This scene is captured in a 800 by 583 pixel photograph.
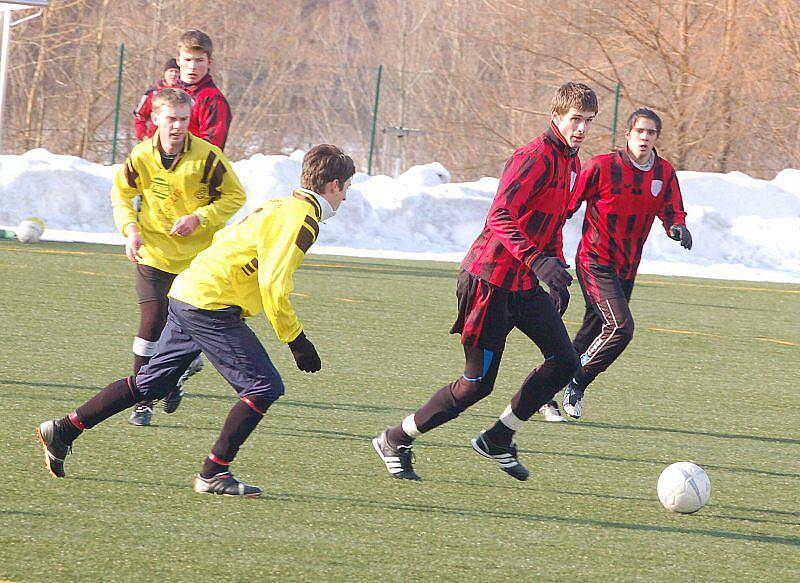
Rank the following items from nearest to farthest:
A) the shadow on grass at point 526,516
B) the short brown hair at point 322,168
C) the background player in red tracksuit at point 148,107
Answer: the short brown hair at point 322,168 < the shadow on grass at point 526,516 < the background player in red tracksuit at point 148,107

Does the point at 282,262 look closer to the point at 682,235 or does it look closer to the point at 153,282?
the point at 153,282

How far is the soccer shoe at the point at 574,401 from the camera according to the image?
7.13m

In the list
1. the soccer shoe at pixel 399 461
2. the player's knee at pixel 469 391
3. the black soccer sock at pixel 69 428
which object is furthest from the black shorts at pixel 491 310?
the black soccer sock at pixel 69 428

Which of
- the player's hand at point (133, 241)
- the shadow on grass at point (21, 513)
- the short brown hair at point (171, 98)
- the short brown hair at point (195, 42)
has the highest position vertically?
the short brown hair at point (195, 42)

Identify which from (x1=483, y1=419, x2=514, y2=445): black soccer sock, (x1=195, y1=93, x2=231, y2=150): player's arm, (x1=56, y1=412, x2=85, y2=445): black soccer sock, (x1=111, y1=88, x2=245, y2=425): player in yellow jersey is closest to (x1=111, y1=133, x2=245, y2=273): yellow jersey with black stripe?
(x1=111, y1=88, x2=245, y2=425): player in yellow jersey

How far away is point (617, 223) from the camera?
7234 millimetres

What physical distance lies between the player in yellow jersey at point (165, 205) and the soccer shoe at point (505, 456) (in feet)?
4.90

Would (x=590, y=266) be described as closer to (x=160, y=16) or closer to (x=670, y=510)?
(x=670, y=510)

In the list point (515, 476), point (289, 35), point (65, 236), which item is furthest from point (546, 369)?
point (289, 35)

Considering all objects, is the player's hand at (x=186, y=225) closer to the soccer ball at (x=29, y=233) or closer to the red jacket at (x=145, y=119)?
the red jacket at (x=145, y=119)

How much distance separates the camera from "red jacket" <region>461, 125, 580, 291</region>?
17.2 ft

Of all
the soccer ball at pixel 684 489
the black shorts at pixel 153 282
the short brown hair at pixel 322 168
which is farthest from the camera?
the black shorts at pixel 153 282

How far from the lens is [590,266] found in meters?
7.29

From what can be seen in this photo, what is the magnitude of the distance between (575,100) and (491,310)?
96 centimetres
